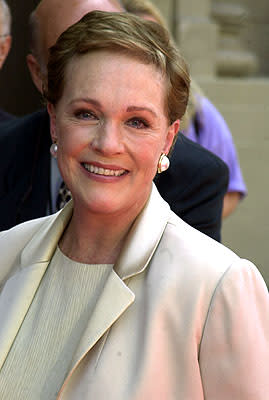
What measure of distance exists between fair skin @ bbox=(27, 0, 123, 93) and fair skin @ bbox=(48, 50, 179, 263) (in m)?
0.83

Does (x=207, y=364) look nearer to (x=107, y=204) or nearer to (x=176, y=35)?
(x=107, y=204)

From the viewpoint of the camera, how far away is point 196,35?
22.2 feet

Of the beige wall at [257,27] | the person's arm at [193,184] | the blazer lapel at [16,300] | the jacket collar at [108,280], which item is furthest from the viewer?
the beige wall at [257,27]

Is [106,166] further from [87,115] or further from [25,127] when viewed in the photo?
[25,127]

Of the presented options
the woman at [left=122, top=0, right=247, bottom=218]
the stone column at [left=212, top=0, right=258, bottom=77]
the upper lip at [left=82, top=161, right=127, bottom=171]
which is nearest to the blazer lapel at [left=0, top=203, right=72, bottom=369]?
the upper lip at [left=82, top=161, right=127, bottom=171]

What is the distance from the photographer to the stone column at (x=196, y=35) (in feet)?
22.0

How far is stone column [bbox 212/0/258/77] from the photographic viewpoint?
282 inches

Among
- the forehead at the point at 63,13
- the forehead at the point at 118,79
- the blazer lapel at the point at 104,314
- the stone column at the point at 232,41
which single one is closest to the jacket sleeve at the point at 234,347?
the blazer lapel at the point at 104,314

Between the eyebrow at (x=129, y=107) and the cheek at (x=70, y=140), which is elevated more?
the eyebrow at (x=129, y=107)

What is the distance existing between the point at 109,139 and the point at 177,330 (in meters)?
0.47

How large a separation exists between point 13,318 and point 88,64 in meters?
0.65

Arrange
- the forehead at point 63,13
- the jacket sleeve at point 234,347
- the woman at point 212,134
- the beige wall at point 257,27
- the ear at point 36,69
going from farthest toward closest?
1. the beige wall at point 257,27
2. the woman at point 212,134
3. the ear at point 36,69
4. the forehead at point 63,13
5. the jacket sleeve at point 234,347

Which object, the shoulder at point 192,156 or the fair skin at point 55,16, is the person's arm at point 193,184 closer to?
the shoulder at point 192,156

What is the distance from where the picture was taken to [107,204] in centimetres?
214
